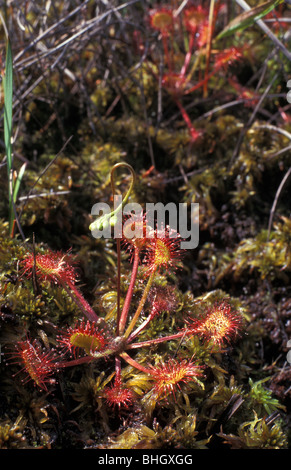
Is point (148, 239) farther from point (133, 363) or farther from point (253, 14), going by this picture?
point (253, 14)

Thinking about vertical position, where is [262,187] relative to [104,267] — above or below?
above

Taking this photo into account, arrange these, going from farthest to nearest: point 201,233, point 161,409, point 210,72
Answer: point 210,72 < point 201,233 < point 161,409

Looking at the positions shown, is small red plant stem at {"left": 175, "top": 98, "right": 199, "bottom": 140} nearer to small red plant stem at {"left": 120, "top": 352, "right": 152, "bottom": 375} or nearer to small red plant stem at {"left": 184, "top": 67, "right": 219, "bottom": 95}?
small red plant stem at {"left": 184, "top": 67, "right": 219, "bottom": 95}

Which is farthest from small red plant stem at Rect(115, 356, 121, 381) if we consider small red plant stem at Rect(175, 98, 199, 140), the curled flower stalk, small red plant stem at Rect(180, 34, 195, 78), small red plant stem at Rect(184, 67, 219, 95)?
small red plant stem at Rect(180, 34, 195, 78)

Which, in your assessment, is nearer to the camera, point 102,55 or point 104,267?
point 104,267

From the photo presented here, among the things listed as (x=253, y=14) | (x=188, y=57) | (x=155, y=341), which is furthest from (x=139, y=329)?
(x=188, y=57)

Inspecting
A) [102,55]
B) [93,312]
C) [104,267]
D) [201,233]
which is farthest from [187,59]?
[93,312]

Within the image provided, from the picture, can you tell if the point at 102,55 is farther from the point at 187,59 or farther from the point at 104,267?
the point at 104,267

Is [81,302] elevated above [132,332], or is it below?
above

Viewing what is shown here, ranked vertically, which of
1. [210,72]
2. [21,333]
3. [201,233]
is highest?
[210,72]
